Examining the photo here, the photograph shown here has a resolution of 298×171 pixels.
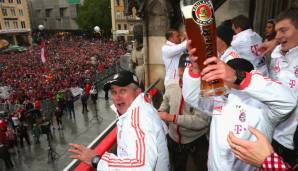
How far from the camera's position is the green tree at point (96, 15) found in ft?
198

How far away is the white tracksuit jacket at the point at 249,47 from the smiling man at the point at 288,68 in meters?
0.82

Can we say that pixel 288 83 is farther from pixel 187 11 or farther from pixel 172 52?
pixel 172 52

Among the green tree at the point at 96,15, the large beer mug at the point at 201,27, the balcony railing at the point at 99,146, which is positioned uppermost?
the green tree at the point at 96,15

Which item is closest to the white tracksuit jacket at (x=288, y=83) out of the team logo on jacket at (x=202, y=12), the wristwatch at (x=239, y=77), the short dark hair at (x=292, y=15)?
the short dark hair at (x=292, y=15)

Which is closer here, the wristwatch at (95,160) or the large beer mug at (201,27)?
the large beer mug at (201,27)

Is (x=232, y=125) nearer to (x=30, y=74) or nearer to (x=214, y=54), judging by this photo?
(x=214, y=54)

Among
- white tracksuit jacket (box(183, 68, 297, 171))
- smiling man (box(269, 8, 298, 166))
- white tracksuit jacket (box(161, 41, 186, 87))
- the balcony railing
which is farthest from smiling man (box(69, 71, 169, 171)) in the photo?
white tracksuit jacket (box(161, 41, 186, 87))

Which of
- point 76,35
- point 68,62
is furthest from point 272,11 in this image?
point 76,35

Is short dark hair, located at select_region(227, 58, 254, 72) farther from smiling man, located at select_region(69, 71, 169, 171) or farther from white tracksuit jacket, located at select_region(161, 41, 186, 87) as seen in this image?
white tracksuit jacket, located at select_region(161, 41, 186, 87)

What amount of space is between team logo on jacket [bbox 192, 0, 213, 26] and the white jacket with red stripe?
1.17 m

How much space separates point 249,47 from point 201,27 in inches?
109

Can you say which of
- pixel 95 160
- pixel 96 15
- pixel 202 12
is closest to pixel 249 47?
pixel 202 12

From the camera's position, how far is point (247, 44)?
4.00 metres

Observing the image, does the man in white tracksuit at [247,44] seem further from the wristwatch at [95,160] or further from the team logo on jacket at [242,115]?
the wristwatch at [95,160]
